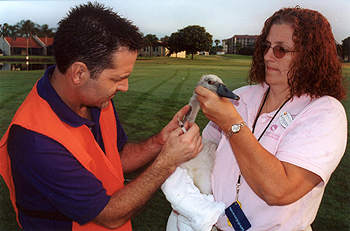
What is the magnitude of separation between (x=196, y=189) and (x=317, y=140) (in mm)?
807

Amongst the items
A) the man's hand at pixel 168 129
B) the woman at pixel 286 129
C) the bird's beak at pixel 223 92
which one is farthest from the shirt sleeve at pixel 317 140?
the man's hand at pixel 168 129

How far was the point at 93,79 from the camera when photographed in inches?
80.4

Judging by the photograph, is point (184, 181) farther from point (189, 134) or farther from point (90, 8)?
point (90, 8)

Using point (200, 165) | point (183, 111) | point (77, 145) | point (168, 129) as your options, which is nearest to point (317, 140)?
point (200, 165)

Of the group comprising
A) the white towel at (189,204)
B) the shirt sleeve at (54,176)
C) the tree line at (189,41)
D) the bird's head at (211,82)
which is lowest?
the white towel at (189,204)

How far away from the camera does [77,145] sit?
187 cm

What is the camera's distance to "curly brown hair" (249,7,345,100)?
2.04m

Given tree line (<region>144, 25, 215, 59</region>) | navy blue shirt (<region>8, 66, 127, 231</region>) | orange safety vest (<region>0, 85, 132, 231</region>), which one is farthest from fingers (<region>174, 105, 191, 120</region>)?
tree line (<region>144, 25, 215, 59</region>)

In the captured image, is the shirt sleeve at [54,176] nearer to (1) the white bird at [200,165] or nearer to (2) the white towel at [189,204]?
(2) the white towel at [189,204]

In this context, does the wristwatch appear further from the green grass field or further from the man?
the green grass field

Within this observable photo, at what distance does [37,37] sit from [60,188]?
90.2 metres

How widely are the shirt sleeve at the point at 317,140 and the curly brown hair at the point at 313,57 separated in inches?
8.6

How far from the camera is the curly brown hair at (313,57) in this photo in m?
2.04

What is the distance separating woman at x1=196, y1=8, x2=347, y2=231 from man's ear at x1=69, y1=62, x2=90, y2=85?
761mm
